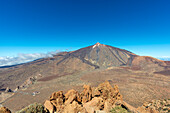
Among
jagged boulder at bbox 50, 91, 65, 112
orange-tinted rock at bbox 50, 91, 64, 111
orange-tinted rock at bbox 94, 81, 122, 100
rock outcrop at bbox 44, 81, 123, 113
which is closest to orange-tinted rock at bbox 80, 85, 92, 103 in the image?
rock outcrop at bbox 44, 81, 123, 113

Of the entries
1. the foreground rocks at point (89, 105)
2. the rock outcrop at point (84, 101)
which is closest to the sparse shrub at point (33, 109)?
the foreground rocks at point (89, 105)

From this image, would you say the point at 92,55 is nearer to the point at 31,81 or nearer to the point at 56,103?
the point at 31,81

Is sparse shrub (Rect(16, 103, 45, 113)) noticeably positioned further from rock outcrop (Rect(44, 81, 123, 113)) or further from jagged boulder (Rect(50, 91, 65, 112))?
jagged boulder (Rect(50, 91, 65, 112))

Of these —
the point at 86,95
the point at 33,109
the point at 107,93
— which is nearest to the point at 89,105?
the point at 86,95

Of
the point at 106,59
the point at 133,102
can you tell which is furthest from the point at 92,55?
the point at 133,102

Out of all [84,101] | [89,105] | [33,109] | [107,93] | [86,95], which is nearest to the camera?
[33,109]

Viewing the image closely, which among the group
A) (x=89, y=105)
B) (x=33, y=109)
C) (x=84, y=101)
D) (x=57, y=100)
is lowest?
(x=84, y=101)

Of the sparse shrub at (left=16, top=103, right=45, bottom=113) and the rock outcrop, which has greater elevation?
the sparse shrub at (left=16, top=103, right=45, bottom=113)

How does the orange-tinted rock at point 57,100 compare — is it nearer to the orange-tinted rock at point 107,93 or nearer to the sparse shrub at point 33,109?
the sparse shrub at point 33,109

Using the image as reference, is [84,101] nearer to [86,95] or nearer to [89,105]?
[86,95]

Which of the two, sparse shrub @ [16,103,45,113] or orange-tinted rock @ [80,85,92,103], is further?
orange-tinted rock @ [80,85,92,103]
